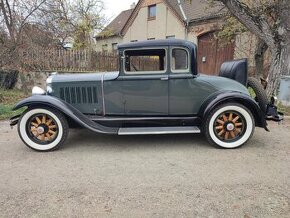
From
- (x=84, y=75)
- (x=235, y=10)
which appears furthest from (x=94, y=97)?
(x=235, y=10)

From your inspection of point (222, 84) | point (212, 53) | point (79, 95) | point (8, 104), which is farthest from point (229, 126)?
point (212, 53)

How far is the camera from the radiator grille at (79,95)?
477 cm

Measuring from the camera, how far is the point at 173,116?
15.7ft

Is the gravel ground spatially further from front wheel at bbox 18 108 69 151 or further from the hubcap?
the hubcap

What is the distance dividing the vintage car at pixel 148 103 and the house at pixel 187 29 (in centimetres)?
859

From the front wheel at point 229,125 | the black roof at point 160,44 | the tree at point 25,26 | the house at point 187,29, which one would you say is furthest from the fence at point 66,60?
the front wheel at point 229,125

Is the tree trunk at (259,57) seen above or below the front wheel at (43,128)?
above

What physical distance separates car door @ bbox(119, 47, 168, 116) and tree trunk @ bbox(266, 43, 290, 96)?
4410 millimetres

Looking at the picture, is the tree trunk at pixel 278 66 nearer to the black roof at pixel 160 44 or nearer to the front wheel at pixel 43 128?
the black roof at pixel 160 44

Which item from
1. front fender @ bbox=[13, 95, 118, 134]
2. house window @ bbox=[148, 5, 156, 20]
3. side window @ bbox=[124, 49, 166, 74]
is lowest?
front fender @ bbox=[13, 95, 118, 134]

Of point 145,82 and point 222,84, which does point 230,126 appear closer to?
point 222,84

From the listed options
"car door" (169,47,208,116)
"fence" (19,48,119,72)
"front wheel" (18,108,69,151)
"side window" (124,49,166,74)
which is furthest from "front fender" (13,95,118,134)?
"fence" (19,48,119,72)

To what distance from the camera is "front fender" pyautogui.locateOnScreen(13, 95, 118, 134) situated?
4387 mm

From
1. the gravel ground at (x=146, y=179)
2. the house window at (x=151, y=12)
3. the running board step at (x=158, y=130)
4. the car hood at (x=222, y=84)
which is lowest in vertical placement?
the gravel ground at (x=146, y=179)
